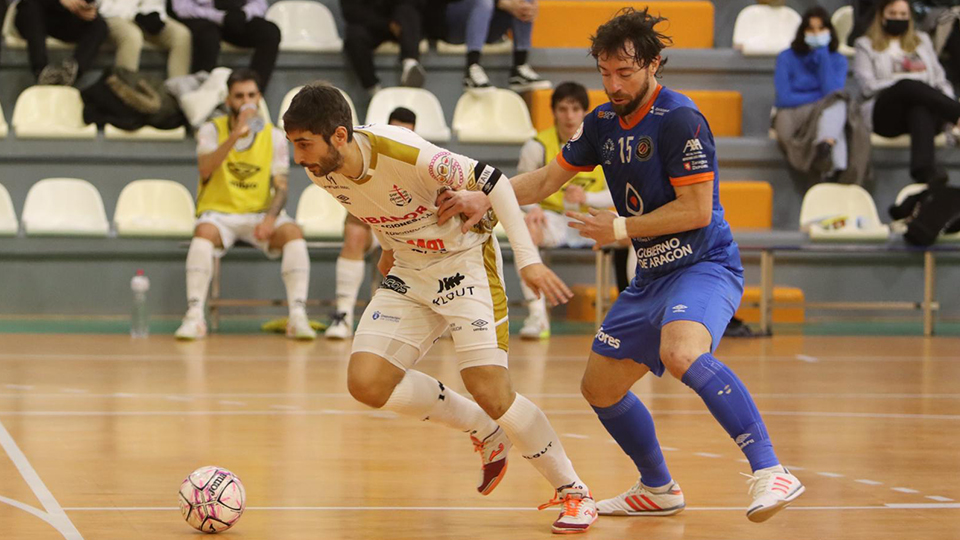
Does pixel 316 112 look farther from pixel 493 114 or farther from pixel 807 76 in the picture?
pixel 807 76

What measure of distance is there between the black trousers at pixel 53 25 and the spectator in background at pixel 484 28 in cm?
291

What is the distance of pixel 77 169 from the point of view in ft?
35.2

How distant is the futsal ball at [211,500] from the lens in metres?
3.50

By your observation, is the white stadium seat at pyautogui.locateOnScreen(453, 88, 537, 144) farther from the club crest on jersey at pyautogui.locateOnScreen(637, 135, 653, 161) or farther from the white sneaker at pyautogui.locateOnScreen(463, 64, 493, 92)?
the club crest on jersey at pyautogui.locateOnScreen(637, 135, 653, 161)

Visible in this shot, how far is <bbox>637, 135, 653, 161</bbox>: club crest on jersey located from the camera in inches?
146

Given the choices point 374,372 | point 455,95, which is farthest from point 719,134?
point 374,372

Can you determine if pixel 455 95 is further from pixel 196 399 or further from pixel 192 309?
pixel 196 399

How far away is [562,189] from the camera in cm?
927

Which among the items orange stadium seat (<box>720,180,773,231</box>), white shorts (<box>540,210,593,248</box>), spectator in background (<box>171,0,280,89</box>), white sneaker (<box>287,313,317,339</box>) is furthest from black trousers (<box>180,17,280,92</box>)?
orange stadium seat (<box>720,180,773,231</box>)

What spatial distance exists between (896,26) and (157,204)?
6.56 meters

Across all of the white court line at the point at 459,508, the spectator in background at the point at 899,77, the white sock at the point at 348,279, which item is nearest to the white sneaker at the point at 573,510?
the white court line at the point at 459,508

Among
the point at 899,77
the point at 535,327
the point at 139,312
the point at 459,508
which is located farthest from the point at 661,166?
the point at 899,77

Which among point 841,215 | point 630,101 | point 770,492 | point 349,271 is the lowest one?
point 841,215

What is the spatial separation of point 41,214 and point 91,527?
7.13m
